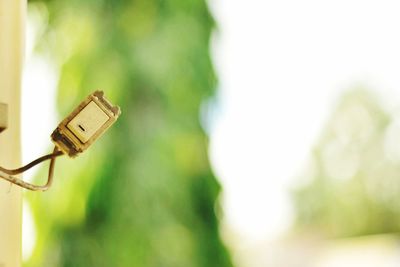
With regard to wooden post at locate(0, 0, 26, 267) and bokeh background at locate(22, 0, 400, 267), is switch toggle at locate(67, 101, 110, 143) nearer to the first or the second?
wooden post at locate(0, 0, 26, 267)

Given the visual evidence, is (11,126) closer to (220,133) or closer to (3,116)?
(3,116)

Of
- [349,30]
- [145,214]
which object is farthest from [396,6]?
[145,214]


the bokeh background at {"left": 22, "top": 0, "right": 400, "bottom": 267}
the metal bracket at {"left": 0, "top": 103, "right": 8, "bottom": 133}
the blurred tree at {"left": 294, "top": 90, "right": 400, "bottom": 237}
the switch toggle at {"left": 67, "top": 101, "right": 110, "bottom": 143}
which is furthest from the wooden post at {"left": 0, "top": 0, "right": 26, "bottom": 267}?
the blurred tree at {"left": 294, "top": 90, "right": 400, "bottom": 237}

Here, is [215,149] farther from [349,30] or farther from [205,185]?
[349,30]

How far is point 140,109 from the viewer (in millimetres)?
1584

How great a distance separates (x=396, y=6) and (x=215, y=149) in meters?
0.52

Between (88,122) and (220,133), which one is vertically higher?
(220,133)

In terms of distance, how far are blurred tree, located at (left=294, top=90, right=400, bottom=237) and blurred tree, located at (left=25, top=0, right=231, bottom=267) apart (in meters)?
0.24

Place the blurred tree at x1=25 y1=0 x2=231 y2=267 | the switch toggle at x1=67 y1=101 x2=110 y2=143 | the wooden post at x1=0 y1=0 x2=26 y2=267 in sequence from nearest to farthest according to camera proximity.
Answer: the switch toggle at x1=67 y1=101 x2=110 y2=143 → the wooden post at x1=0 y1=0 x2=26 y2=267 → the blurred tree at x1=25 y1=0 x2=231 y2=267

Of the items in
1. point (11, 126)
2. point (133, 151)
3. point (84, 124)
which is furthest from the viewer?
point (133, 151)

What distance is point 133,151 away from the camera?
5.09ft

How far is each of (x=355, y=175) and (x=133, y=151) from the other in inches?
20.0

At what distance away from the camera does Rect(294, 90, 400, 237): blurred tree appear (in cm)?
159

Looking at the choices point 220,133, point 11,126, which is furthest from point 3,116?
point 220,133
